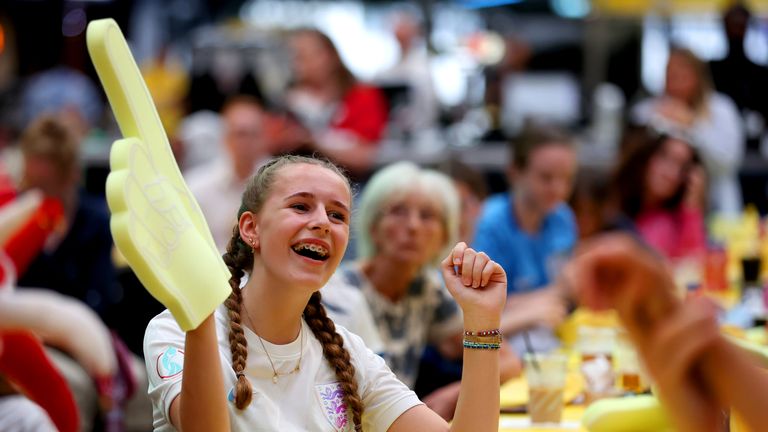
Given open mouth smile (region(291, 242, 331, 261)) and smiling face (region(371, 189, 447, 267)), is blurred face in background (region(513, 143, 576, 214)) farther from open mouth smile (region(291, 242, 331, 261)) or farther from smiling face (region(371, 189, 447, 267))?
open mouth smile (region(291, 242, 331, 261))

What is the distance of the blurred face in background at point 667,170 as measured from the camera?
527 cm

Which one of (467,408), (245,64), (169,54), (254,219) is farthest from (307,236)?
(169,54)

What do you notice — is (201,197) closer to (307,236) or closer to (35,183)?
(35,183)

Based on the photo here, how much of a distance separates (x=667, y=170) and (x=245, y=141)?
2019 mm

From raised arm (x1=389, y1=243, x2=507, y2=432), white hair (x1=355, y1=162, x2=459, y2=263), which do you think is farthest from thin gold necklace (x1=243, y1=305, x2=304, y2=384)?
white hair (x1=355, y1=162, x2=459, y2=263)

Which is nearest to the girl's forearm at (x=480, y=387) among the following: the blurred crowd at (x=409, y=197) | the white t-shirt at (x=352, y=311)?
the blurred crowd at (x=409, y=197)

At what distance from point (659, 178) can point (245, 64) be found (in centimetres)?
565

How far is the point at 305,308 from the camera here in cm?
204

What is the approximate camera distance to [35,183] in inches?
168

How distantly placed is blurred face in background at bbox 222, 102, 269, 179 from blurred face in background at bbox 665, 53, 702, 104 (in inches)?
102

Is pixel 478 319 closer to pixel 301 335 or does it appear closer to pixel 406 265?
pixel 301 335

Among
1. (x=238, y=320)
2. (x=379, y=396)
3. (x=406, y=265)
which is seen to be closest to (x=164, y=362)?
(x=238, y=320)

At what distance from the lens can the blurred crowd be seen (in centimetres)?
335

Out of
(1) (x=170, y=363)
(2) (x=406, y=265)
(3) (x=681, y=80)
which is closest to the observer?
(1) (x=170, y=363)
